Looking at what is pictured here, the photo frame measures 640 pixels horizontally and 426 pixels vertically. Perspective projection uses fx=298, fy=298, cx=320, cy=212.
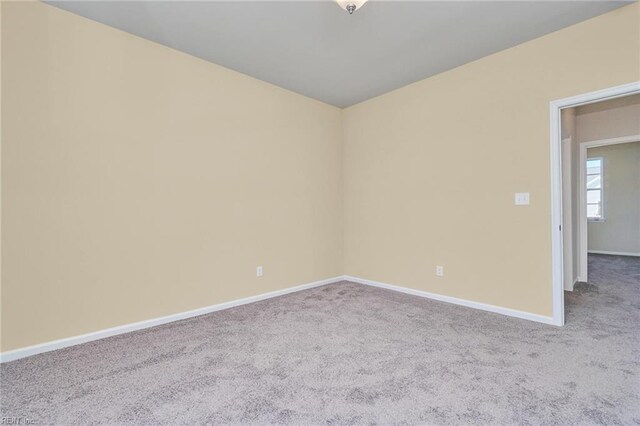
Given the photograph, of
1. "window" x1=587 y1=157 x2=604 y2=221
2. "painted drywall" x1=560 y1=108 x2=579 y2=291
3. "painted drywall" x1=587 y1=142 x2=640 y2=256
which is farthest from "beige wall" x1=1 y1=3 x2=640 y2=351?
"window" x1=587 y1=157 x2=604 y2=221

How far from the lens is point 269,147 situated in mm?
3760

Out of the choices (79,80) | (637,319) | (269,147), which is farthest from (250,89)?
(637,319)

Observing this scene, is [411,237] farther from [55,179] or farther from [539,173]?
[55,179]

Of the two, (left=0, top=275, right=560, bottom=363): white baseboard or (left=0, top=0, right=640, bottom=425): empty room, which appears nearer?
(left=0, top=0, right=640, bottom=425): empty room

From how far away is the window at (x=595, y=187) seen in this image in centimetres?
683

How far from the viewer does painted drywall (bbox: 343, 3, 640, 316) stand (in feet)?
8.78

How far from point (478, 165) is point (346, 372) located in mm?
2561

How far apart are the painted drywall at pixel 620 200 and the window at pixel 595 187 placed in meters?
0.08

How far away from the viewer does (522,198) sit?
116 inches

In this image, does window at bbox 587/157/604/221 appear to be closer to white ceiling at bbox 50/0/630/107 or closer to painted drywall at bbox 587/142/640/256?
painted drywall at bbox 587/142/640/256

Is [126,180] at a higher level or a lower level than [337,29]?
lower

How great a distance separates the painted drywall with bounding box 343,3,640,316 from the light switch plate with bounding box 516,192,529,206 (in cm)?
5

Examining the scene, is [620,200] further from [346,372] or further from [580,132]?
[346,372]

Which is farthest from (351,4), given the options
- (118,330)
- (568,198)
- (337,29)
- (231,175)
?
(568,198)
